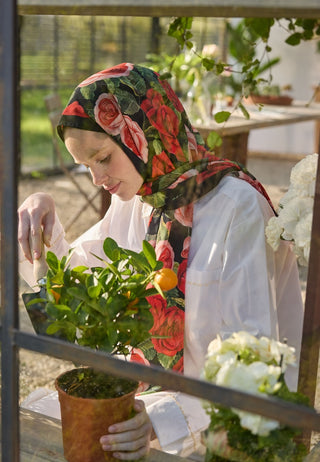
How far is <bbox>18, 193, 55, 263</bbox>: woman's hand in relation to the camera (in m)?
1.33

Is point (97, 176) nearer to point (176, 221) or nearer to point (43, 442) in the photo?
point (176, 221)

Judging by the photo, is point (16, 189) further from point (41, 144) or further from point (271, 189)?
point (271, 189)

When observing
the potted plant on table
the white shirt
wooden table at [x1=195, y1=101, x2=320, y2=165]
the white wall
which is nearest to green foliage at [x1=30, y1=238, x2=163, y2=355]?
the potted plant on table

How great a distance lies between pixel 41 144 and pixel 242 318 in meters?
0.53

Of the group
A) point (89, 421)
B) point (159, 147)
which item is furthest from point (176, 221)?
point (89, 421)

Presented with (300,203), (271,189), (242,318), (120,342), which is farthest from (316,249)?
(271,189)

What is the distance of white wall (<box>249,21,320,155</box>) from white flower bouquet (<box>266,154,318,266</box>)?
34 cm

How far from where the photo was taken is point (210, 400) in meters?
0.71

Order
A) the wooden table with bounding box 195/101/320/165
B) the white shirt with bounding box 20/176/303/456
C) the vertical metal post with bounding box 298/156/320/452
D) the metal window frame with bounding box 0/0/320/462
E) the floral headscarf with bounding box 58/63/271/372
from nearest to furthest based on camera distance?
the metal window frame with bounding box 0/0/320/462
the vertical metal post with bounding box 298/156/320/452
the white shirt with bounding box 20/176/303/456
the floral headscarf with bounding box 58/63/271/372
the wooden table with bounding box 195/101/320/165

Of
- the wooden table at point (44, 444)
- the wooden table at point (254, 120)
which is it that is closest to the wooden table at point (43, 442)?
the wooden table at point (44, 444)

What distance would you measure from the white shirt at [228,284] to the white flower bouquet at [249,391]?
8 centimetres

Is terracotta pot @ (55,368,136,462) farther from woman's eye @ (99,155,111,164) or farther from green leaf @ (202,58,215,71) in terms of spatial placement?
green leaf @ (202,58,215,71)

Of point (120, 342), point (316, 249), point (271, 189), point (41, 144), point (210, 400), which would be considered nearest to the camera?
point (210, 400)

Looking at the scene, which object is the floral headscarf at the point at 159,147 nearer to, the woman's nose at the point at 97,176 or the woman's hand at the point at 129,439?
the woman's nose at the point at 97,176
